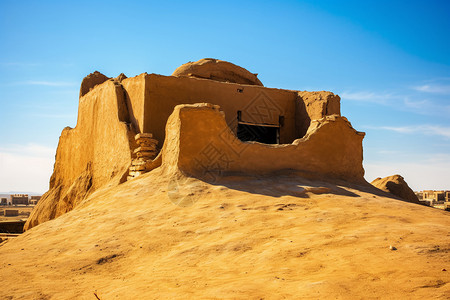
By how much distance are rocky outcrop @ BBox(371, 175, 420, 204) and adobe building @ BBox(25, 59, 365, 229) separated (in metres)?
2.74

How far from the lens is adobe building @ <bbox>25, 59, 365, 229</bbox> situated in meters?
7.57

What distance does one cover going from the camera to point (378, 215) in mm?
5477

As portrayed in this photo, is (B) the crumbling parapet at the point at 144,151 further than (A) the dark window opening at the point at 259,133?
No

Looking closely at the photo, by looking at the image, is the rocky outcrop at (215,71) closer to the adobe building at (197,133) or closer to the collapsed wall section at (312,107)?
the adobe building at (197,133)

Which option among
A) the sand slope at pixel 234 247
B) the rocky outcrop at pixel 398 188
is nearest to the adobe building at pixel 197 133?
the sand slope at pixel 234 247

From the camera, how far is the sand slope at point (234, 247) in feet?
11.3

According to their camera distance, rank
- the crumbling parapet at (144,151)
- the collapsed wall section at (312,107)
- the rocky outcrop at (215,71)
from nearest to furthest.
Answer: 1. the crumbling parapet at (144,151)
2. the collapsed wall section at (312,107)
3. the rocky outcrop at (215,71)

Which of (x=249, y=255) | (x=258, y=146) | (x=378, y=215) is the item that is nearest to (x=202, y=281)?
(x=249, y=255)

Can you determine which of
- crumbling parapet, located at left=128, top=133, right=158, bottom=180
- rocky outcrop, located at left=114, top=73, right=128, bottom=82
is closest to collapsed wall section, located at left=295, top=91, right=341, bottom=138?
crumbling parapet, located at left=128, top=133, right=158, bottom=180

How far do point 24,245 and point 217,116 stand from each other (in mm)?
3752

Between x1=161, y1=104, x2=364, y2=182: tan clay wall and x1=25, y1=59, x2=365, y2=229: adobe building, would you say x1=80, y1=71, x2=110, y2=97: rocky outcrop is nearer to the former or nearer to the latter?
x1=25, y1=59, x2=365, y2=229: adobe building

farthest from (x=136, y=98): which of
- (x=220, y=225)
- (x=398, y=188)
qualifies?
(x=398, y=188)

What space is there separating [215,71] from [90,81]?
4.44 metres

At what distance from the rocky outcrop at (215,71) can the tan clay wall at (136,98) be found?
7.97ft
